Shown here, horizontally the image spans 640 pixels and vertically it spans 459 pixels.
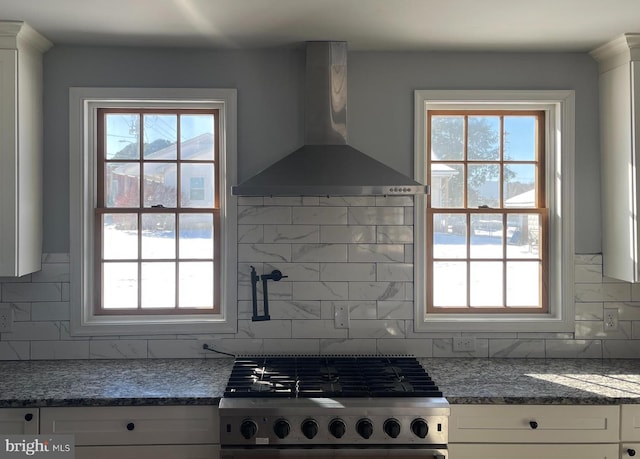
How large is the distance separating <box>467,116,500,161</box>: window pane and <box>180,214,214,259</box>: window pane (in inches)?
62.0

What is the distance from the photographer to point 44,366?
9.73 feet

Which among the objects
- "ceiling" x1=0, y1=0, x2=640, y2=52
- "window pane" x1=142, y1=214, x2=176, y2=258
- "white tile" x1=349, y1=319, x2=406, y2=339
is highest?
"ceiling" x1=0, y1=0, x2=640, y2=52

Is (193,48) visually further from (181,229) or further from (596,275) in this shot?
(596,275)

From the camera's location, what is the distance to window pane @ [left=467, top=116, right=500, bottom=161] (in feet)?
10.8

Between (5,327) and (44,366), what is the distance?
0.34 m

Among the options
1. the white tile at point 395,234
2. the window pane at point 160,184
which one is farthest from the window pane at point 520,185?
the window pane at point 160,184

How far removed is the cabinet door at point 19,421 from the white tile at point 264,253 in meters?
1.24

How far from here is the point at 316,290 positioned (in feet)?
10.4

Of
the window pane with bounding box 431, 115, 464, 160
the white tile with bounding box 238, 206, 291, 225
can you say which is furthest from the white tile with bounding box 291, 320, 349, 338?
the window pane with bounding box 431, 115, 464, 160

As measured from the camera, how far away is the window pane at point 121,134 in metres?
3.21

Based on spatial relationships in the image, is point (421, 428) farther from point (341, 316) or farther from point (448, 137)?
point (448, 137)

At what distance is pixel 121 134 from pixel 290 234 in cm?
112

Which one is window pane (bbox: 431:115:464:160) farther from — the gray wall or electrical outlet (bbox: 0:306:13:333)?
electrical outlet (bbox: 0:306:13:333)

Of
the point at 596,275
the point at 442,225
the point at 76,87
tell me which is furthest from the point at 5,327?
the point at 596,275
